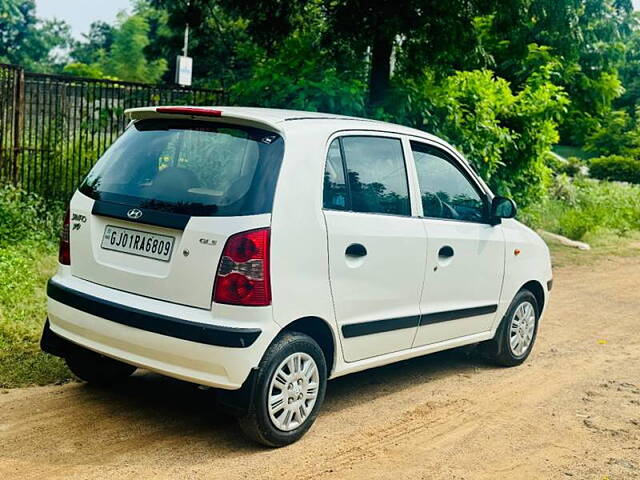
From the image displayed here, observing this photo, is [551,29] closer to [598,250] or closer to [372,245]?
[598,250]

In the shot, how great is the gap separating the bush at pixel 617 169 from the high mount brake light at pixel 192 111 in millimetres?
30833

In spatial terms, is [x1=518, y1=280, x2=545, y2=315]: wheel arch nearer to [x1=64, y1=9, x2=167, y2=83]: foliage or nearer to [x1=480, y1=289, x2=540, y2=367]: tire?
[x1=480, y1=289, x2=540, y2=367]: tire

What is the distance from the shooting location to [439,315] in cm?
623

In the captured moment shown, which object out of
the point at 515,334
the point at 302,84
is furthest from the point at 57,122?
the point at 515,334

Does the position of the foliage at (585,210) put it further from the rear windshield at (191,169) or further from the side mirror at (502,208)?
the rear windshield at (191,169)

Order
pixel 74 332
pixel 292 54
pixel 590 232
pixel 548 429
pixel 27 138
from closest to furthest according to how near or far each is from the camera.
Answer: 1. pixel 74 332
2. pixel 548 429
3. pixel 27 138
4. pixel 292 54
5. pixel 590 232

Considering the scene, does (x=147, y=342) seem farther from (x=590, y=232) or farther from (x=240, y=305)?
(x=590, y=232)

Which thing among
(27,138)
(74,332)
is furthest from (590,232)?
(74,332)

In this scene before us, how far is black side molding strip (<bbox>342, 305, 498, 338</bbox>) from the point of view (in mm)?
5465

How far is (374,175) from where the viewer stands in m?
5.74

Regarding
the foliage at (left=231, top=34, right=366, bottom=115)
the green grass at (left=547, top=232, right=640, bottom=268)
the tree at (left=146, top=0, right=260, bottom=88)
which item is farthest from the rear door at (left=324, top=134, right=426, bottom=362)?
the green grass at (left=547, top=232, right=640, bottom=268)

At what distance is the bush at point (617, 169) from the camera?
112ft

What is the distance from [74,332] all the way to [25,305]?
8.70 ft

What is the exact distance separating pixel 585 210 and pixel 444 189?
13631mm
